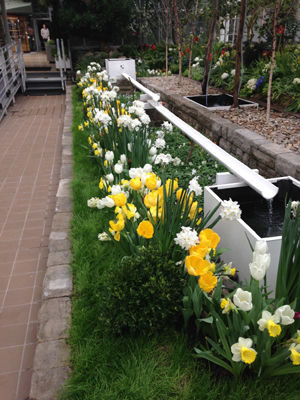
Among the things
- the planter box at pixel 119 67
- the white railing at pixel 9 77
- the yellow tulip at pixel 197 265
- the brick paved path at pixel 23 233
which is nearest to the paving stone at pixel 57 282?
the brick paved path at pixel 23 233

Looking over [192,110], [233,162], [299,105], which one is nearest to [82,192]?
[233,162]

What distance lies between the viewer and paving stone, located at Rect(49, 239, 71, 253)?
2.73m

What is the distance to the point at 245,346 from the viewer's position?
129 centimetres

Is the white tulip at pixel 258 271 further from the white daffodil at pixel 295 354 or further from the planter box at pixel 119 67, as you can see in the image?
the planter box at pixel 119 67

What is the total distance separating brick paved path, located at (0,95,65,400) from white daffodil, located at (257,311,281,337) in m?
1.34

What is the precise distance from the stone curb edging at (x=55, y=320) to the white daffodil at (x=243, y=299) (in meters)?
0.93

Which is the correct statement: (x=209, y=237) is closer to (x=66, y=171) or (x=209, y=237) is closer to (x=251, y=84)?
(x=66, y=171)

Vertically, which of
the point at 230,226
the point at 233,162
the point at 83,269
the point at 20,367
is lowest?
the point at 20,367

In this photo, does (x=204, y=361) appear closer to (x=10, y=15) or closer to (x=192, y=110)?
(x=192, y=110)

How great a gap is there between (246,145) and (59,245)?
2537 mm

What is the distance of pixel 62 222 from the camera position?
10.3 ft

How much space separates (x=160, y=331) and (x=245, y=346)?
64cm

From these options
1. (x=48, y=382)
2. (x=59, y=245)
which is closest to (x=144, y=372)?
(x=48, y=382)

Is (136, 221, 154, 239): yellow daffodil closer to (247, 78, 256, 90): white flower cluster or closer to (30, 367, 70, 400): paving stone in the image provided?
(30, 367, 70, 400): paving stone
